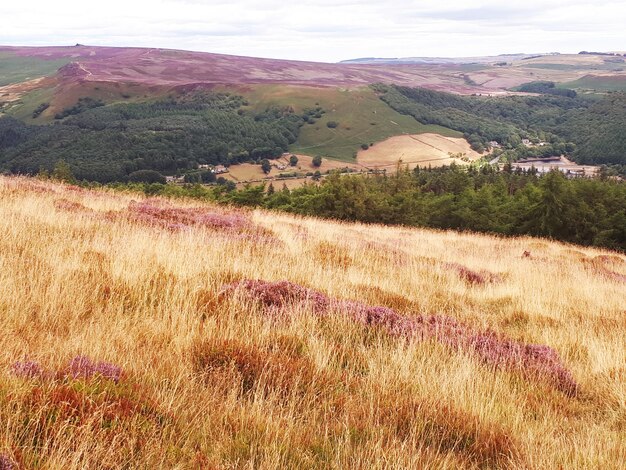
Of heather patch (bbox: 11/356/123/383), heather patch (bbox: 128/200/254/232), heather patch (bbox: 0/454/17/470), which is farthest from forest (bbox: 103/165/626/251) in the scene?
heather patch (bbox: 0/454/17/470)

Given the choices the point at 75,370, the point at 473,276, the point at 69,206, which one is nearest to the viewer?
the point at 75,370

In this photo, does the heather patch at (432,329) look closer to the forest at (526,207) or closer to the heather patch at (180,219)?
the heather patch at (180,219)

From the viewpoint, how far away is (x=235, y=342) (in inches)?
189

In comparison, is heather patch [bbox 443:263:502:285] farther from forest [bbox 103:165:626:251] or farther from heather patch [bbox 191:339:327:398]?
forest [bbox 103:165:626:251]

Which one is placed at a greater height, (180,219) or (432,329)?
(432,329)

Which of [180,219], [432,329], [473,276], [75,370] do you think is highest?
[75,370]

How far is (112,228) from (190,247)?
2302 millimetres

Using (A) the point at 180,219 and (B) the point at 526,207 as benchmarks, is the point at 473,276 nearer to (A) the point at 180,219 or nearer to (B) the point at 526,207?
(A) the point at 180,219

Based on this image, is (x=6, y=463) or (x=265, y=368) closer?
(x=6, y=463)

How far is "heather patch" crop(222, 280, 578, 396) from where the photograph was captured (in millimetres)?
5629

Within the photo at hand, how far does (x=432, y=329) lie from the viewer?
6508 mm

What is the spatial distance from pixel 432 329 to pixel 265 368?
119 inches

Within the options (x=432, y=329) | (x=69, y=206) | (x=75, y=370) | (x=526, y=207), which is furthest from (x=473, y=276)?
(x=526, y=207)

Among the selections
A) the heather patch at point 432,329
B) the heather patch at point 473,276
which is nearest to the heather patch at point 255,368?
the heather patch at point 432,329
